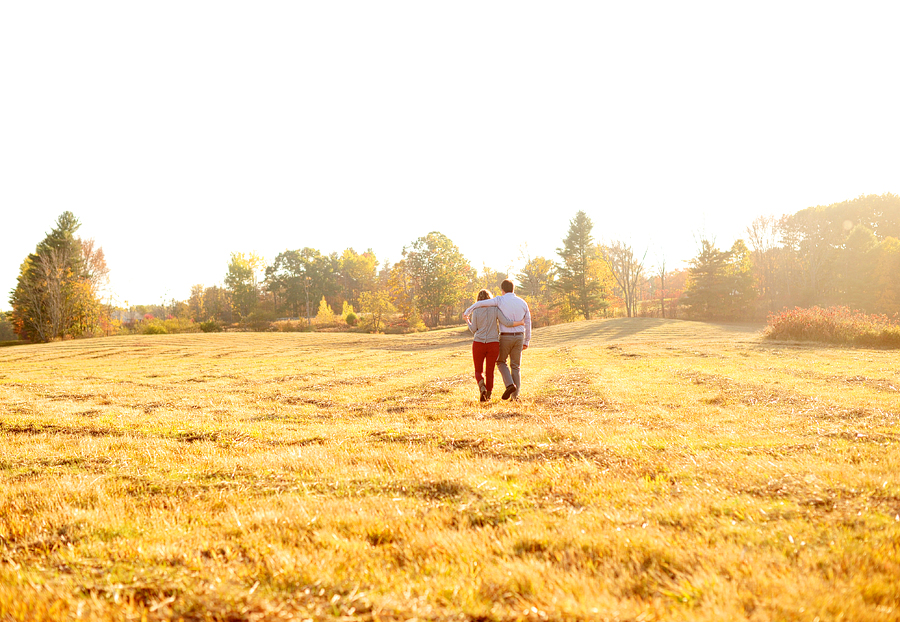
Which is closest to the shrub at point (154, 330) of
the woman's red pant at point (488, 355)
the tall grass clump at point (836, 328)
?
the woman's red pant at point (488, 355)

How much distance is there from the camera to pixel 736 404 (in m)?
7.63

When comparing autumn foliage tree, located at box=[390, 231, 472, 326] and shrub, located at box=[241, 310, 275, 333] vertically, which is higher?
autumn foliage tree, located at box=[390, 231, 472, 326]

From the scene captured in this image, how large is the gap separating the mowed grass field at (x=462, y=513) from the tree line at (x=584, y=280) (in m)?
44.3

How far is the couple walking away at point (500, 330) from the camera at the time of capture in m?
8.18

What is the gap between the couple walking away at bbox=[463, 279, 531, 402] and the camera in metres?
8.18

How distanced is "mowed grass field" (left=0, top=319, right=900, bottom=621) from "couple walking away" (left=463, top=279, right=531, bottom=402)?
876 millimetres

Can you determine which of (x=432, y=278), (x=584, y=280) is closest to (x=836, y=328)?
(x=584, y=280)

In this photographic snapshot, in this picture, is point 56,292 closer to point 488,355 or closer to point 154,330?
point 154,330

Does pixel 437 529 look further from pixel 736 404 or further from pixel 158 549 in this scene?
pixel 736 404

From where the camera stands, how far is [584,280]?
50656mm

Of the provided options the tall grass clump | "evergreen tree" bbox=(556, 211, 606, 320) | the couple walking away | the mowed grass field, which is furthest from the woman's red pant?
"evergreen tree" bbox=(556, 211, 606, 320)

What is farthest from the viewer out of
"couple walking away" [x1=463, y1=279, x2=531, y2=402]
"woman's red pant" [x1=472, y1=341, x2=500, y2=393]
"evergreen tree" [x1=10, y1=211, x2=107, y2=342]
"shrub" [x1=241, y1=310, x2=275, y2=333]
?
"shrub" [x1=241, y1=310, x2=275, y2=333]

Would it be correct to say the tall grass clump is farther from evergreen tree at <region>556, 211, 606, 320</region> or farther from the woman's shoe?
evergreen tree at <region>556, 211, 606, 320</region>

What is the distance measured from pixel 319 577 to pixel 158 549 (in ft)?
3.65
